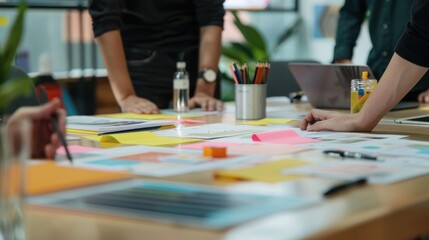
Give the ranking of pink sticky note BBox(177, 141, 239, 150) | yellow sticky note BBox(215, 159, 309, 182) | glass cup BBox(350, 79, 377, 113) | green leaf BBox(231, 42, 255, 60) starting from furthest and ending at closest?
green leaf BBox(231, 42, 255, 60), glass cup BBox(350, 79, 377, 113), pink sticky note BBox(177, 141, 239, 150), yellow sticky note BBox(215, 159, 309, 182)

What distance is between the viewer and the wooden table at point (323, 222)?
1.06m

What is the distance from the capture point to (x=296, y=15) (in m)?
7.06

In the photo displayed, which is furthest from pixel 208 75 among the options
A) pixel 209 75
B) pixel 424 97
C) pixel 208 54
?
pixel 424 97

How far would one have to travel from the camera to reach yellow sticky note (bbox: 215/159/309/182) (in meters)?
1.42

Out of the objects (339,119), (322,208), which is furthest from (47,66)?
(322,208)

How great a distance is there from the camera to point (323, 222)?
1104 mm

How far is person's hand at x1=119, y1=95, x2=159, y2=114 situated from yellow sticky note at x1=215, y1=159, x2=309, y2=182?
3.86 ft

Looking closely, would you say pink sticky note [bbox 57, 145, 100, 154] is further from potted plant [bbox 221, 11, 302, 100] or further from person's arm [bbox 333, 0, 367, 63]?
potted plant [bbox 221, 11, 302, 100]

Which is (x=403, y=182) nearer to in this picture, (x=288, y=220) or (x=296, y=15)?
(x=288, y=220)

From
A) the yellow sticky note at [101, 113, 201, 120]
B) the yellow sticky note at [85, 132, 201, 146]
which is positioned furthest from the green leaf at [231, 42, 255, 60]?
the yellow sticky note at [85, 132, 201, 146]

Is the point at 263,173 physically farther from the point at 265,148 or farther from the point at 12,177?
the point at 12,177

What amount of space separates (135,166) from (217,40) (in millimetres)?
1694

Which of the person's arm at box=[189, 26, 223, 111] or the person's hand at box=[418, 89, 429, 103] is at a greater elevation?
the person's arm at box=[189, 26, 223, 111]

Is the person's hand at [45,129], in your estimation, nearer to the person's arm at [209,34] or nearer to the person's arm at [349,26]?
the person's arm at [209,34]
